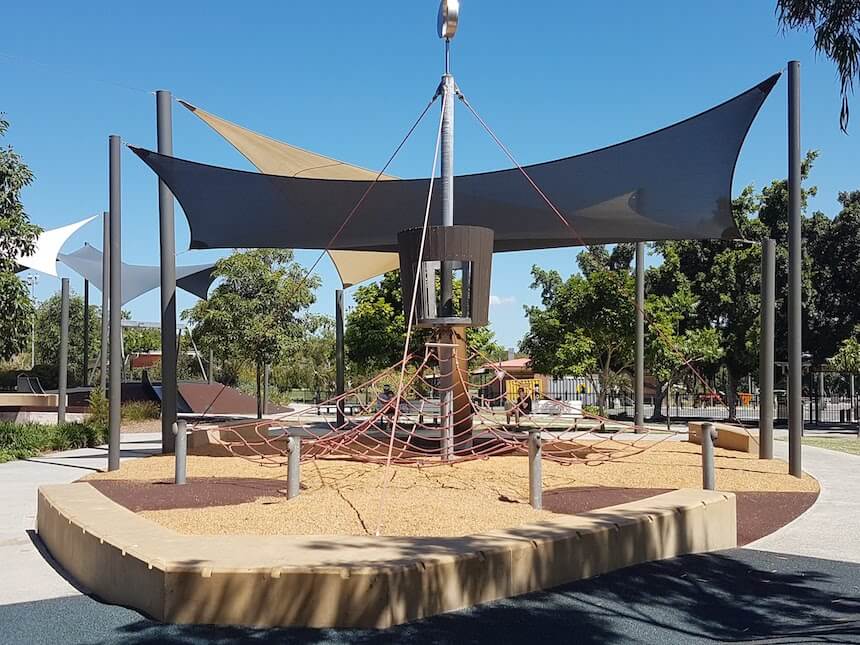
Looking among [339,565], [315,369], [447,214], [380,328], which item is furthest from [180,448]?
[315,369]

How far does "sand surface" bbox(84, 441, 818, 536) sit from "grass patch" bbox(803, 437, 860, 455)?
148 inches

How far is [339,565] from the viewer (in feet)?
15.2

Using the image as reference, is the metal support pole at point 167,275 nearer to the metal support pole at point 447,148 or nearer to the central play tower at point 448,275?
the central play tower at point 448,275

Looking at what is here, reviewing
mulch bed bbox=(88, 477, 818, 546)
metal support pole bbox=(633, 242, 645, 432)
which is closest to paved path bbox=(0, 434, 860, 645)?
mulch bed bbox=(88, 477, 818, 546)

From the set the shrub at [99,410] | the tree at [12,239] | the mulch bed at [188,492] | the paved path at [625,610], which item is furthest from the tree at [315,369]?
the paved path at [625,610]

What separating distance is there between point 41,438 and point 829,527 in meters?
13.3

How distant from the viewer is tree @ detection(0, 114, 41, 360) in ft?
42.9

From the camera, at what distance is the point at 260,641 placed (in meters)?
4.33

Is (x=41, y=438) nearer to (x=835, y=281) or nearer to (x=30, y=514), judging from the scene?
(x=30, y=514)

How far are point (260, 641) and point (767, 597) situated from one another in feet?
10.5

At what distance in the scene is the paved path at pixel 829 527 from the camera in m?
6.84

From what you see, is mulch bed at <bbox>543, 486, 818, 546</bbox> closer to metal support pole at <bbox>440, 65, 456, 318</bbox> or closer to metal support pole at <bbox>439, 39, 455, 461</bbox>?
metal support pole at <bbox>439, 39, 455, 461</bbox>

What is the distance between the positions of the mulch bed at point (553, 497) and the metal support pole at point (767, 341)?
2986mm

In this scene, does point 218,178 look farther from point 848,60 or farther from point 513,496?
point 848,60
